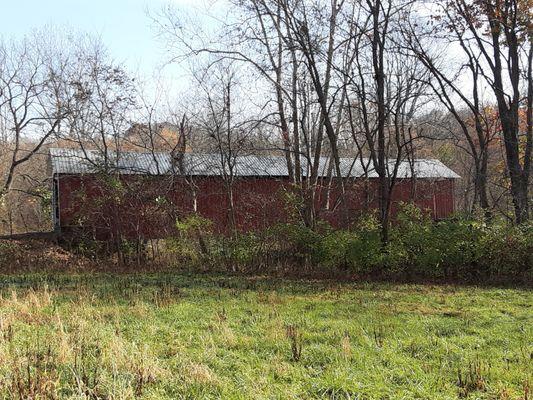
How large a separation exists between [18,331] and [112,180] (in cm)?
969

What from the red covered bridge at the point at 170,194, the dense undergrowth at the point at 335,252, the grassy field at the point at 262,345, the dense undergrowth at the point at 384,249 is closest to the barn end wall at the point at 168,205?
the red covered bridge at the point at 170,194

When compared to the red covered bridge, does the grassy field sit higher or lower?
lower

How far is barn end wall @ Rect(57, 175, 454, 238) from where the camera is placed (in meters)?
14.1

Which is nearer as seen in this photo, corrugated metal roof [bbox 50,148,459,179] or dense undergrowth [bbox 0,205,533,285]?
dense undergrowth [bbox 0,205,533,285]

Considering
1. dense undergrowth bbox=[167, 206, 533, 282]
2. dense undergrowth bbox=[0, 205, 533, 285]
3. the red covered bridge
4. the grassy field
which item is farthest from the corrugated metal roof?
the grassy field

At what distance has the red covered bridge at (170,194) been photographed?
14.2 metres

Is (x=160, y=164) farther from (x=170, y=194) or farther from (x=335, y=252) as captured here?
(x=335, y=252)

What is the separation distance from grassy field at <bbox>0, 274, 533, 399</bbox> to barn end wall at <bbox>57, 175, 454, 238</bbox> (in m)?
5.79

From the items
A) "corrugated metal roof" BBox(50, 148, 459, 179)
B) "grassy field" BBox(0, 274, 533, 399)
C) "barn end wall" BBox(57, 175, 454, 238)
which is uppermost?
"corrugated metal roof" BBox(50, 148, 459, 179)

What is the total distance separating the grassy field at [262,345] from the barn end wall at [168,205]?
5.79 meters

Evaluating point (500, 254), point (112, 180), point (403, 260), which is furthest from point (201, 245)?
point (500, 254)

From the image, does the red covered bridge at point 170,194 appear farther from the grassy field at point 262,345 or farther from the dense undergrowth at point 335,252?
the grassy field at point 262,345

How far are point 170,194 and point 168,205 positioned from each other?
102 cm

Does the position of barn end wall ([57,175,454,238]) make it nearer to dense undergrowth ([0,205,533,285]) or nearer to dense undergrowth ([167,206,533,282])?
dense undergrowth ([0,205,533,285])
